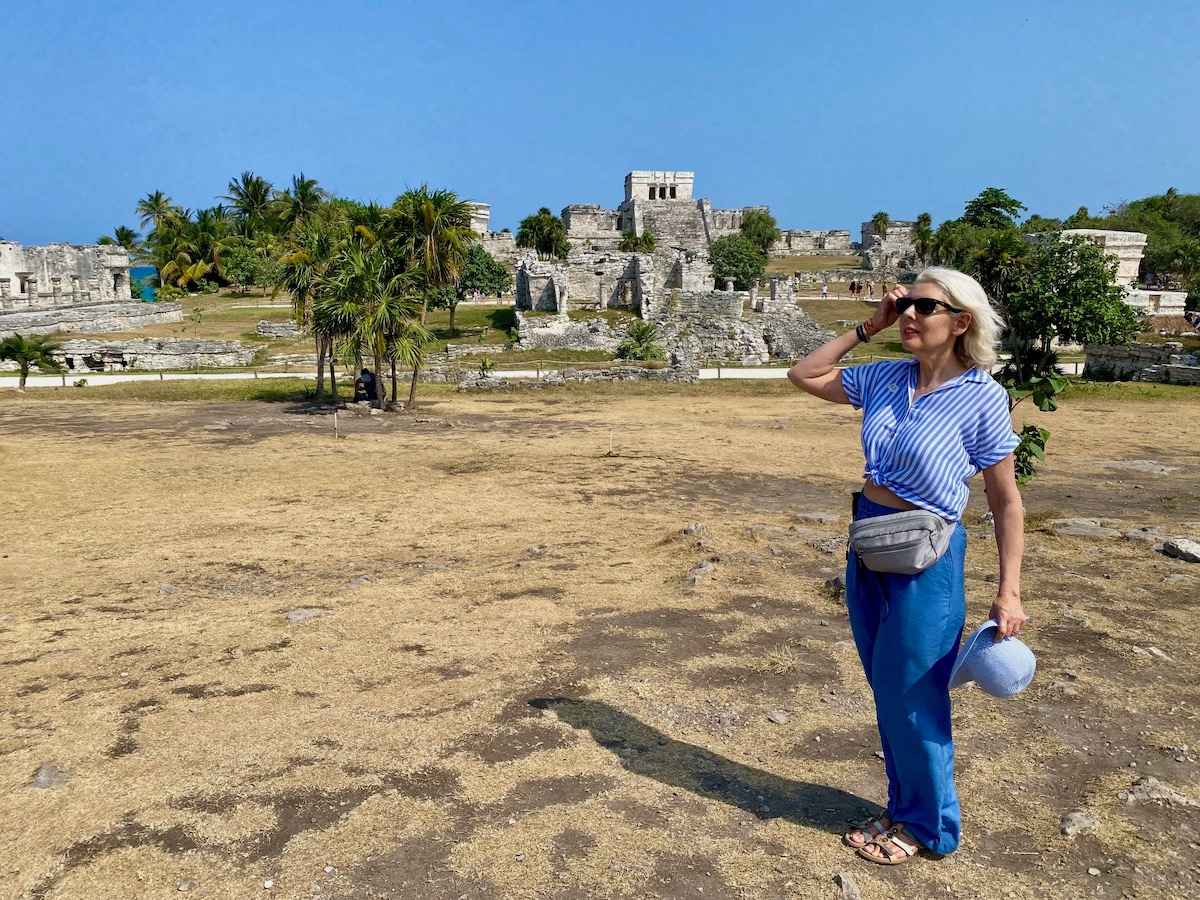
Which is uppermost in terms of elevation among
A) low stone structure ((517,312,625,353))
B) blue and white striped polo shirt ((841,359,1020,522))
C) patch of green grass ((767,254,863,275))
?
patch of green grass ((767,254,863,275))

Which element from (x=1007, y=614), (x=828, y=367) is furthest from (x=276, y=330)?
(x=1007, y=614)

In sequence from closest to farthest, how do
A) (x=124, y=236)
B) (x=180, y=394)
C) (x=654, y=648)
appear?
(x=654, y=648) → (x=180, y=394) → (x=124, y=236)

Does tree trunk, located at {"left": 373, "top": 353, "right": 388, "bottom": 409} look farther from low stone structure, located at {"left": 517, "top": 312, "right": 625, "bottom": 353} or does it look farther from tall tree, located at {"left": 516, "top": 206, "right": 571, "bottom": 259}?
tall tree, located at {"left": 516, "top": 206, "right": 571, "bottom": 259}

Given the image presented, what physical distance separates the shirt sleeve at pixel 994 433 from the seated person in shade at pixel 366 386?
75.6 ft

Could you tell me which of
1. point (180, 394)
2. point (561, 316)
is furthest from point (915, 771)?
point (561, 316)

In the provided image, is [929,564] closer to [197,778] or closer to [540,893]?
[540,893]

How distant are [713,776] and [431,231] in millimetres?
31333

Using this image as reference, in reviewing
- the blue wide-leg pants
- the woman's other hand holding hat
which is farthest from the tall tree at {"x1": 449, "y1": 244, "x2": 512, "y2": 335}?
the woman's other hand holding hat

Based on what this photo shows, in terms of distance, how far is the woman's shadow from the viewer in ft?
14.0

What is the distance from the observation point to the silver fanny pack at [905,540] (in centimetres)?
341

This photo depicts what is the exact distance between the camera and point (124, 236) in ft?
269

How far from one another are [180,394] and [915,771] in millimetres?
28494

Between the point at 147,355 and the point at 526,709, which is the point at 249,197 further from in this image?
the point at 526,709

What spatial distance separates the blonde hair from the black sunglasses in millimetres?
23
